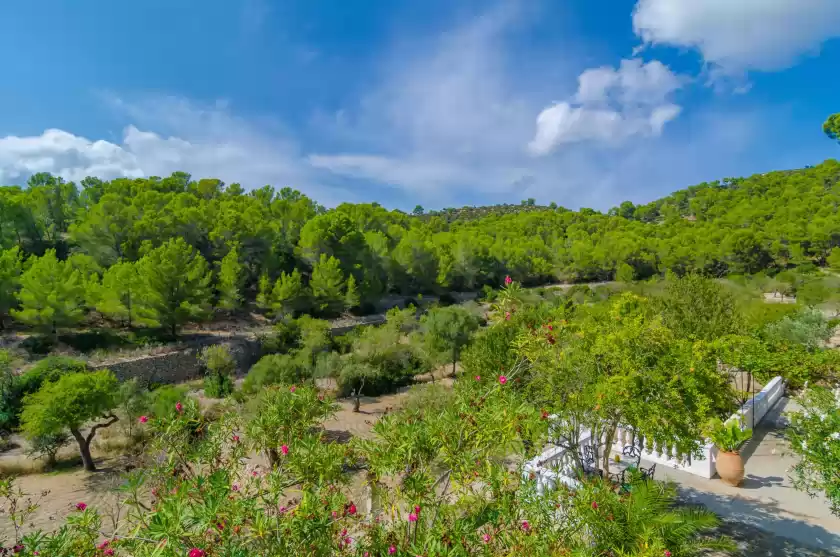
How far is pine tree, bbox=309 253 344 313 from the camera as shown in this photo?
27.7 metres

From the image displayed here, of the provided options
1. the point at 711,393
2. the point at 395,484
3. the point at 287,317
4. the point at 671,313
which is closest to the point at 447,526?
the point at 395,484

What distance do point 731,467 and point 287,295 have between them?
23.1 metres

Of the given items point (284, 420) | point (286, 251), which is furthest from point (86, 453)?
point (286, 251)

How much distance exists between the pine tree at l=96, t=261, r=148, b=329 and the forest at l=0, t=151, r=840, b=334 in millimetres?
62

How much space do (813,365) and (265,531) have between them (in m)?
10.2

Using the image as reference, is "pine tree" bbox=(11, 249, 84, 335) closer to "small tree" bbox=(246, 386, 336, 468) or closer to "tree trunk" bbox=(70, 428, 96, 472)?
"tree trunk" bbox=(70, 428, 96, 472)

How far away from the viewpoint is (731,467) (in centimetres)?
660

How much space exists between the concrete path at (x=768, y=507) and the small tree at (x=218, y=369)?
1555 centimetres

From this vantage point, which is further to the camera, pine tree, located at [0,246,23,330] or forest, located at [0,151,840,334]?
forest, located at [0,151,840,334]

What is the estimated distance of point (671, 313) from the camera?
1130 centimetres

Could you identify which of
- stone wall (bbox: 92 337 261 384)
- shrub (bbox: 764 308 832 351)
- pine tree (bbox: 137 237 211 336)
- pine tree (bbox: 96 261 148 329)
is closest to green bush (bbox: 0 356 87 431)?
stone wall (bbox: 92 337 261 384)

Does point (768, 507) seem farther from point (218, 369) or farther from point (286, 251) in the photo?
point (286, 251)

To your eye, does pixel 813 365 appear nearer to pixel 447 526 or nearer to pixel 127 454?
pixel 447 526

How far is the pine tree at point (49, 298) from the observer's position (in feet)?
58.3
